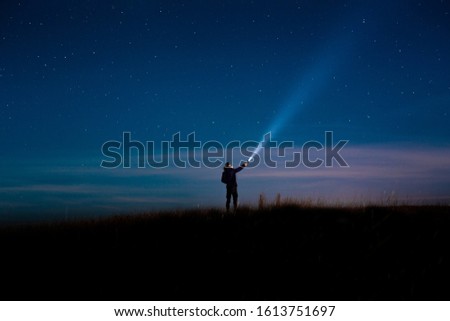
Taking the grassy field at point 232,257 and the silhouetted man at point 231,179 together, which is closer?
the grassy field at point 232,257

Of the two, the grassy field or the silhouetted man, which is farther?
the silhouetted man

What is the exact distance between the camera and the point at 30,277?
11094mm

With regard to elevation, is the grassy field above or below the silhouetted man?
below

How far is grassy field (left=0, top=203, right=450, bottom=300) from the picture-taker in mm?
10344

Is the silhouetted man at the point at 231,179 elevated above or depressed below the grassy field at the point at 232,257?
above

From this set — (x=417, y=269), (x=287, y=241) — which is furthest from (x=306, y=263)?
(x=417, y=269)

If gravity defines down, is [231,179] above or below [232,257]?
above

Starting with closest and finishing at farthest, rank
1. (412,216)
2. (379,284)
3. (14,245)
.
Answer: (379,284) → (14,245) → (412,216)

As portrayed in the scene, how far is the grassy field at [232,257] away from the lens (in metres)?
10.3

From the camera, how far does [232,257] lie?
40.0 feet

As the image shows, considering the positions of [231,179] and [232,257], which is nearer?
[232,257]
